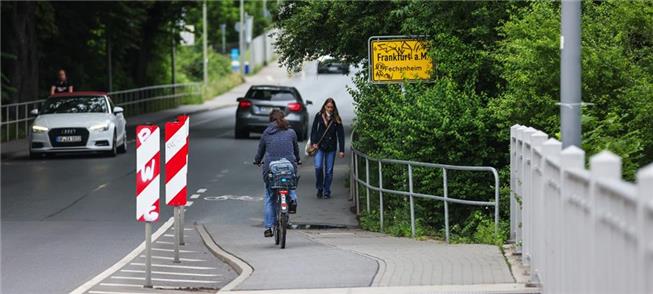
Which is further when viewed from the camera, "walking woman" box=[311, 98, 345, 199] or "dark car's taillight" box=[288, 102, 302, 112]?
"dark car's taillight" box=[288, 102, 302, 112]

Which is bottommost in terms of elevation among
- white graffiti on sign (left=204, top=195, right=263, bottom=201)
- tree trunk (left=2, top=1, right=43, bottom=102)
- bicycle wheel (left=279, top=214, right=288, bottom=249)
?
white graffiti on sign (left=204, top=195, right=263, bottom=201)

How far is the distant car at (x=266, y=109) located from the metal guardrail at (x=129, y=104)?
649cm

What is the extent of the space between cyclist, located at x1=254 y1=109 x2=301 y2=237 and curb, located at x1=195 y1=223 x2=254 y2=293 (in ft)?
2.52

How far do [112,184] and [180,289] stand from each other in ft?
41.0

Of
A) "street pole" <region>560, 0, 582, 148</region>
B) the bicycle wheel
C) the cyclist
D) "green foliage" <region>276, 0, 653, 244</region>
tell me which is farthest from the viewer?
the cyclist

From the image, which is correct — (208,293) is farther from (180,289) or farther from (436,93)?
(436,93)

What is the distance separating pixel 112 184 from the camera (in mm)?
24859

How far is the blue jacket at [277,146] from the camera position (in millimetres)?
15961

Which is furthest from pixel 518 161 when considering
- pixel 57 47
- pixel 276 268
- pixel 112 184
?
pixel 57 47

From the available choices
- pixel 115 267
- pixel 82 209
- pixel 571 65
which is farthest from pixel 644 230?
pixel 82 209

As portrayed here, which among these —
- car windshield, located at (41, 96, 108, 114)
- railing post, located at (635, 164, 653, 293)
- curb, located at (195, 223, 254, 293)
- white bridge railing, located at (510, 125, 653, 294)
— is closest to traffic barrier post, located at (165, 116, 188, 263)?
curb, located at (195, 223, 254, 293)

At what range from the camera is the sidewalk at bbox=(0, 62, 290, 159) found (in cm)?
3528

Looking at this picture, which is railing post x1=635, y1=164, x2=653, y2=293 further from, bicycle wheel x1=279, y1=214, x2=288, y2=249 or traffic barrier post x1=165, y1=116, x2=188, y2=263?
bicycle wheel x1=279, y1=214, x2=288, y2=249

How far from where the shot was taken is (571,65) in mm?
10641
